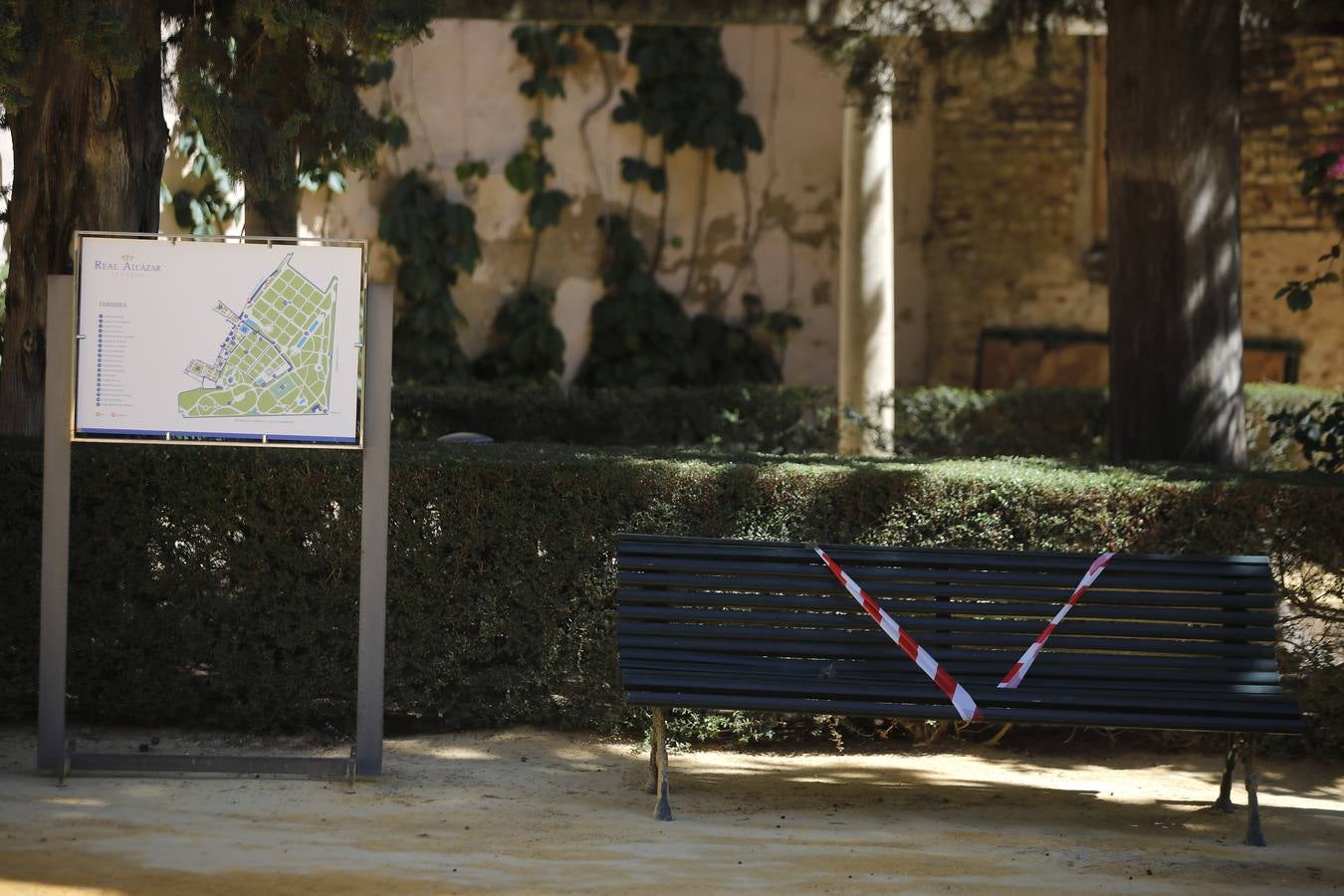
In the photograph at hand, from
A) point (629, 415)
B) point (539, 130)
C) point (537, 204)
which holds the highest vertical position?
point (539, 130)

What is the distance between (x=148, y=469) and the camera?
523 cm

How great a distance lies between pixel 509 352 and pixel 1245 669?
8.13 meters

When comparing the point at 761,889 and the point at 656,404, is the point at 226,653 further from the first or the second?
the point at 656,404

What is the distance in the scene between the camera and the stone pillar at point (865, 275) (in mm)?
10398

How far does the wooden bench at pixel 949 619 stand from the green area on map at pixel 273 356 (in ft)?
3.71

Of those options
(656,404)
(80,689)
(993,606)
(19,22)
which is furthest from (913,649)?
(656,404)

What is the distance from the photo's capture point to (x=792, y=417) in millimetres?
11664

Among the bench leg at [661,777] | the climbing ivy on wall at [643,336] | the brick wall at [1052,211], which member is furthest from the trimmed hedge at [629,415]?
the bench leg at [661,777]

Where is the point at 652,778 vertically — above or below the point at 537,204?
below

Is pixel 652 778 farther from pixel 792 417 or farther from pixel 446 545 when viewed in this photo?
pixel 792 417

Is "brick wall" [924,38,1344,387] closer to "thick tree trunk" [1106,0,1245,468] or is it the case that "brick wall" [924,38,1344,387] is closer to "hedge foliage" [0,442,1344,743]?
"thick tree trunk" [1106,0,1245,468]

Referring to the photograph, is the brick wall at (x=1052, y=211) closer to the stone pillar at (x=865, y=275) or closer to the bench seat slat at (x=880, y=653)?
the stone pillar at (x=865, y=275)

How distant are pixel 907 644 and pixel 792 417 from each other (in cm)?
696

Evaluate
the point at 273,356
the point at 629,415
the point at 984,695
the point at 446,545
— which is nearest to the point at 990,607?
the point at 984,695
